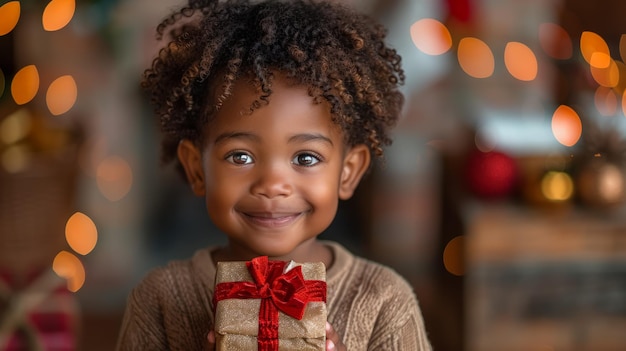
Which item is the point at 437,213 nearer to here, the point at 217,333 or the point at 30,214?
the point at 30,214

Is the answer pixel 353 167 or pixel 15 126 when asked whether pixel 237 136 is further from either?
pixel 15 126

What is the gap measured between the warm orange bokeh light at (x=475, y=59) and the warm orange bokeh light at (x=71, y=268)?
1.66 metres

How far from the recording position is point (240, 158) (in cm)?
95

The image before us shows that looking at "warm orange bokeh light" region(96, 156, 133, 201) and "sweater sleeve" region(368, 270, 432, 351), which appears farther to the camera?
"warm orange bokeh light" region(96, 156, 133, 201)

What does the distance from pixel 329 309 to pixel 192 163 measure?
260mm

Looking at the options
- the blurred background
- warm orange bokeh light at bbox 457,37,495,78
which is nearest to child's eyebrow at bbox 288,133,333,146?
the blurred background

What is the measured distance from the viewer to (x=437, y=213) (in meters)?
3.23

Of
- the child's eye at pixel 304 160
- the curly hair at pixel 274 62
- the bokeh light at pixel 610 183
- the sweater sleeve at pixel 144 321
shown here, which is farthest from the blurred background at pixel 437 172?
the child's eye at pixel 304 160

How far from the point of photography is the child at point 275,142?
941mm

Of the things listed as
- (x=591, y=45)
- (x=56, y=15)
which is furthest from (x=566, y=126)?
(x=56, y=15)

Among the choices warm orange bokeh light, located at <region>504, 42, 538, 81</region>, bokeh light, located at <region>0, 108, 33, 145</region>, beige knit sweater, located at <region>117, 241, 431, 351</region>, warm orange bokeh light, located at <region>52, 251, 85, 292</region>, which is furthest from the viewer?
warm orange bokeh light, located at <region>504, 42, 538, 81</region>

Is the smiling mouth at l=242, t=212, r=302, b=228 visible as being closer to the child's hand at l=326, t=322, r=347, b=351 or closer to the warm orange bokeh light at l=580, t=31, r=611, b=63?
the child's hand at l=326, t=322, r=347, b=351

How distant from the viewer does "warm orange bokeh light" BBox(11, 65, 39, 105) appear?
9.26 ft

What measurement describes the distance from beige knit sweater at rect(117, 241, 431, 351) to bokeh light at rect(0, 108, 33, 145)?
5.69ft
